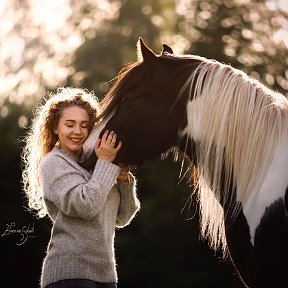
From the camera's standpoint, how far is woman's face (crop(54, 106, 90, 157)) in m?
3.46

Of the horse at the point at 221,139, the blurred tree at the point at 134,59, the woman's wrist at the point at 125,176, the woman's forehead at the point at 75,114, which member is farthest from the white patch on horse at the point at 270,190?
the blurred tree at the point at 134,59

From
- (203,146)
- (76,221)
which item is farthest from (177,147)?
(76,221)

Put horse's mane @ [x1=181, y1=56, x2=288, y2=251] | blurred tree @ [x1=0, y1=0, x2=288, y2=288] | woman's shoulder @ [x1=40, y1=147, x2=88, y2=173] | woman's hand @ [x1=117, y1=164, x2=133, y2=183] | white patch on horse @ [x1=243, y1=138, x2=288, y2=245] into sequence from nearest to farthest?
white patch on horse @ [x1=243, y1=138, x2=288, y2=245]
horse's mane @ [x1=181, y1=56, x2=288, y2=251]
woman's shoulder @ [x1=40, y1=147, x2=88, y2=173]
woman's hand @ [x1=117, y1=164, x2=133, y2=183]
blurred tree @ [x1=0, y1=0, x2=288, y2=288]

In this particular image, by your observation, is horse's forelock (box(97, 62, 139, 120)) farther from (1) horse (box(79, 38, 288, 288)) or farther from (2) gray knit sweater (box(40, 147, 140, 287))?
(2) gray knit sweater (box(40, 147, 140, 287))

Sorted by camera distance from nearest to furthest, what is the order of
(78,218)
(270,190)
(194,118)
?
(270,190)
(194,118)
(78,218)

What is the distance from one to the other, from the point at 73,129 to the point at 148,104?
504 mm

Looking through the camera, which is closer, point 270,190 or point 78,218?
point 270,190

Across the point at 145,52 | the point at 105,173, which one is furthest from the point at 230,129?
the point at 105,173

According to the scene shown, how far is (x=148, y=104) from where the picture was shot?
125 inches

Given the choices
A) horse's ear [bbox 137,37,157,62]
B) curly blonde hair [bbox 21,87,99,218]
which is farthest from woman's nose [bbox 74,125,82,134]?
horse's ear [bbox 137,37,157,62]

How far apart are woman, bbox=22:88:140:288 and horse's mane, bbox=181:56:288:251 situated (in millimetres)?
458

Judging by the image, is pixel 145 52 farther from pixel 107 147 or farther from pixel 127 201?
pixel 127 201

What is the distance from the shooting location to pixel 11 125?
12.3 metres

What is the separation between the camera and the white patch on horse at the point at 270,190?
9.02 feet
